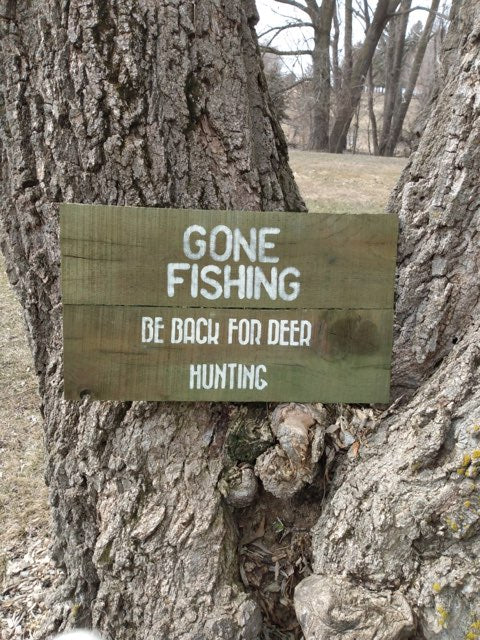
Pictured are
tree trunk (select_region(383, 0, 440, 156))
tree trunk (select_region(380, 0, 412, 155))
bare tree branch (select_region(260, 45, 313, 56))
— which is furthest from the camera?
tree trunk (select_region(380, 0, 412, 155))

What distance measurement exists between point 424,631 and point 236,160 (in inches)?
63.5

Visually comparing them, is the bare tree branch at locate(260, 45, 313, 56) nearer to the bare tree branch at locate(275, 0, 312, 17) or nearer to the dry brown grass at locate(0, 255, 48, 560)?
Result: the bare tree branch at locate(275, 0, 312, 17)

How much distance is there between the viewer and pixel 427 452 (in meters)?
1.65

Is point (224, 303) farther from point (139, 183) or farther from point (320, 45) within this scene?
point (320, 45)

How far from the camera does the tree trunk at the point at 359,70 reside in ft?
49.6

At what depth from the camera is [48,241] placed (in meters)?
1.95

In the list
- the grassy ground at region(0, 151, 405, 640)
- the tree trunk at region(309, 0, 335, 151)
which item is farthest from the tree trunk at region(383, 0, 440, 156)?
the grassy ground at region(0, 151, 405, 640)

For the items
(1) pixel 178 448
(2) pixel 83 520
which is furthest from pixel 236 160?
(2) pixel 83 520

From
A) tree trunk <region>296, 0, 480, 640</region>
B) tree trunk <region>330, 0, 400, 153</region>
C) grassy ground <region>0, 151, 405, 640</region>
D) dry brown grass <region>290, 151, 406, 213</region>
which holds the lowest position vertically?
grassy ground <region>0, 151, 405, 640</region>

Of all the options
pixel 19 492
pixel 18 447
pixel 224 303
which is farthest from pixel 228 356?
pixel 18 447

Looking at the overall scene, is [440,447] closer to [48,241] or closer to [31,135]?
[48,241]

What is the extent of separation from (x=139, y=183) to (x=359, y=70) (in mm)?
16331

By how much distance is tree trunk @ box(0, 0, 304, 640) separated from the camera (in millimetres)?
1784

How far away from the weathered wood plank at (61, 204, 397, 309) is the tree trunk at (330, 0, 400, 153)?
15.4 metres
